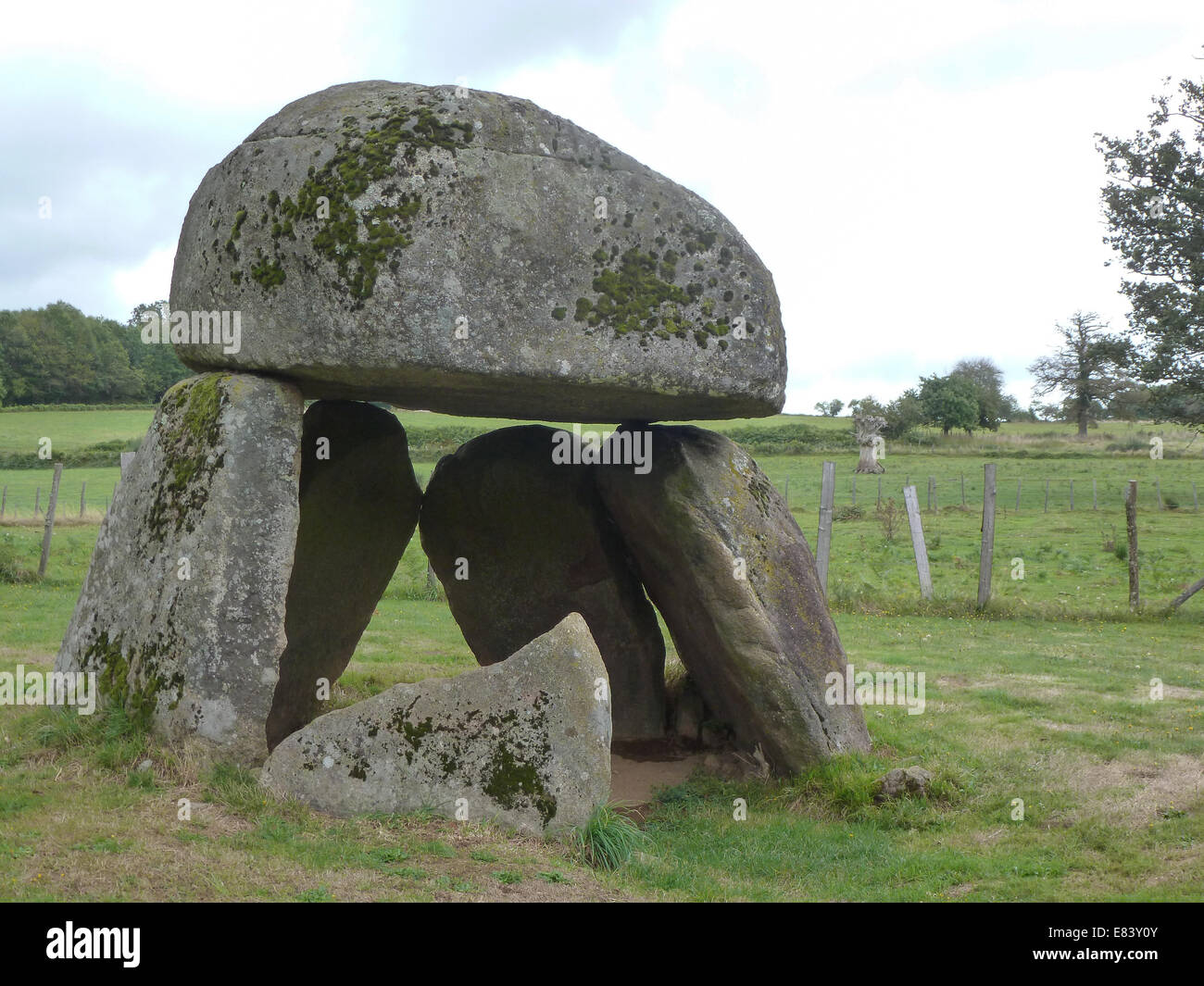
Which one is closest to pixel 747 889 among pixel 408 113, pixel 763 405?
pixel 763 405

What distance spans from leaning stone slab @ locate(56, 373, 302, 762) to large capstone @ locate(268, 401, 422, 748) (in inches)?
87.0

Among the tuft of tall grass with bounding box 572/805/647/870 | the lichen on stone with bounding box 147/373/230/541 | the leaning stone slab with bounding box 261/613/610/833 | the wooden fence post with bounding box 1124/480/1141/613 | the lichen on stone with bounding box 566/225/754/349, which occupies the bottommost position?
the tuft of tall grass with bounding box 572/805/647/870

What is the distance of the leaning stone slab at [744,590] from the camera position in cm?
860

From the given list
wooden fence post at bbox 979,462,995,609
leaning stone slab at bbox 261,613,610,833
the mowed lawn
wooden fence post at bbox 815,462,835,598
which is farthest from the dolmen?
wooden fence post at bbox 979,462,995,609

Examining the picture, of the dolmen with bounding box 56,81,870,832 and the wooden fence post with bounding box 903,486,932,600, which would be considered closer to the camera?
the dolmen with bounding box 56,81,870,832

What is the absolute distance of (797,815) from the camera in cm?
805

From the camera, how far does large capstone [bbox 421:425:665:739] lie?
10.8m

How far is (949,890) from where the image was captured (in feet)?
20.8

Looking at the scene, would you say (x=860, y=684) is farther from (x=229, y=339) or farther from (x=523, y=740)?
(x=229, y=339)

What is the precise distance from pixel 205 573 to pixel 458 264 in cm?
266

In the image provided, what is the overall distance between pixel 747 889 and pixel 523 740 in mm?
1582

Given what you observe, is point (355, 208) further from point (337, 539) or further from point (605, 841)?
point (605, 841)

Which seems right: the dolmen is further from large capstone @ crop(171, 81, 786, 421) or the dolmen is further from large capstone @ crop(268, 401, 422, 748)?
large capstone @ crop(268, 401, 422, 748)

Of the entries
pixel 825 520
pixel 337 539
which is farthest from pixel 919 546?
pixel 337 539
